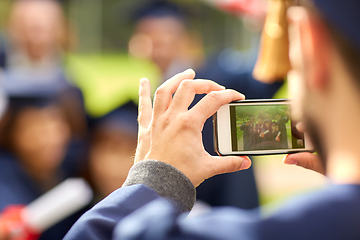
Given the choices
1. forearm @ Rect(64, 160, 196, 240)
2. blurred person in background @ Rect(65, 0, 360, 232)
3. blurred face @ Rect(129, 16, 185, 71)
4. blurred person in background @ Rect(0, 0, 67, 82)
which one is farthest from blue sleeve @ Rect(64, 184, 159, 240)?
blurred person in background @ Rect(0, 0, 67, 82)

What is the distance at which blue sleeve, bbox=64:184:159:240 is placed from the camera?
82cm

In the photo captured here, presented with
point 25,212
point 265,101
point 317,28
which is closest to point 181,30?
point 25,212

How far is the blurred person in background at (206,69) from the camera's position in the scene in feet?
9.82

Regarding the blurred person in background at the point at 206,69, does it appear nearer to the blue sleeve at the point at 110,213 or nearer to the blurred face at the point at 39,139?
the blurred face at the point at 39,139

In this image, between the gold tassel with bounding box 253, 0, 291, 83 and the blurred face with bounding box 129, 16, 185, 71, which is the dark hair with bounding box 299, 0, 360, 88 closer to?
the gold tassel with bounding box 253, 0, 291, 83

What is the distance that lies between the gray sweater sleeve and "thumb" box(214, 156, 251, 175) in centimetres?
12

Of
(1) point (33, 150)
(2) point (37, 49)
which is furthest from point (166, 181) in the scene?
(2) point (37, 49)

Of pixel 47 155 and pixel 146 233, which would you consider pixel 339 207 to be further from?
pixel 47 155

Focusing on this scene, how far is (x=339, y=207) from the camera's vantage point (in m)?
0.56

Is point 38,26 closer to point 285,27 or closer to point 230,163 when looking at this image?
point 285,27

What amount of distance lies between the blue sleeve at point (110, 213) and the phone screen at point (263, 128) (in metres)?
0.38

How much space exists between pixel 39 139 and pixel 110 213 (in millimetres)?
2381

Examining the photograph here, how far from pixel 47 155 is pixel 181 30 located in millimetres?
2092

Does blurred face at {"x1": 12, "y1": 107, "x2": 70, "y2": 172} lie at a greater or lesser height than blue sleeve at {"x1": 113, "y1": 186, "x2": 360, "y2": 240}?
greater
